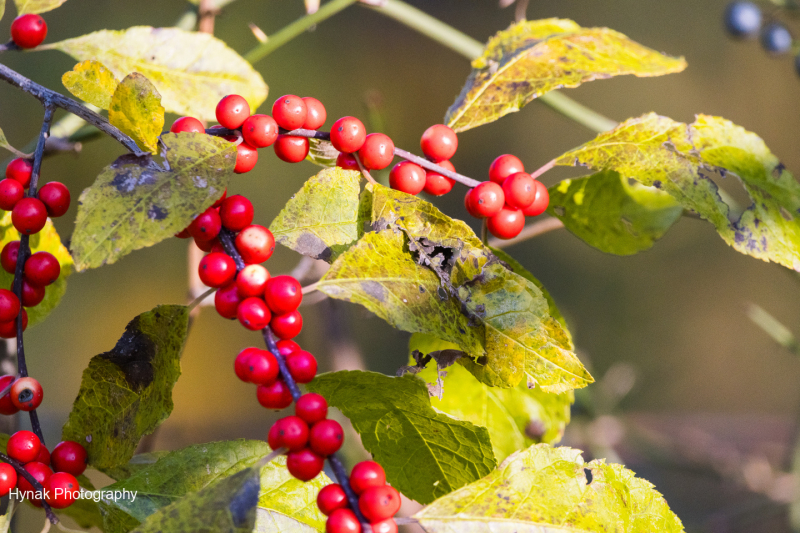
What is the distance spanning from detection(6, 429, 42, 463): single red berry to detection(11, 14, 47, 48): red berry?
0.25 m

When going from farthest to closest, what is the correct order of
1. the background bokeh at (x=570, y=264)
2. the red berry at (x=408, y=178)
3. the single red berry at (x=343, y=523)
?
the background bokeh at (x=570, y=264) → the red berry at (x=408, y=178) → the single red berry at (x=343, y=523)

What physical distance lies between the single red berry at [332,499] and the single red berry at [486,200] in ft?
0.51

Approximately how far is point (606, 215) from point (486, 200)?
0.13m

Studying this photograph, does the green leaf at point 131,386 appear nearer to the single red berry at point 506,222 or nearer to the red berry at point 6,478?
the red berry at point 6,478

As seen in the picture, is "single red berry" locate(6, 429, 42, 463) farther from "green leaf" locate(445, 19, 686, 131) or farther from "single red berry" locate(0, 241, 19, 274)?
"green leaf" locate(445, 19, 686, 131)

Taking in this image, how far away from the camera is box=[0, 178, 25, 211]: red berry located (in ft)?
0.99

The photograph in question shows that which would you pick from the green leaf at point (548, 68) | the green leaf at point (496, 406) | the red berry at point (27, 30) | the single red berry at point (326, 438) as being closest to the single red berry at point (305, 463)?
the single red berry at point (326, 438)

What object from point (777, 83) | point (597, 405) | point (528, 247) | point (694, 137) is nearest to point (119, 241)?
point (694, 137)

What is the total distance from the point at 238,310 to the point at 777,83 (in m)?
2.20

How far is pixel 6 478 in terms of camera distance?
292 millimetres

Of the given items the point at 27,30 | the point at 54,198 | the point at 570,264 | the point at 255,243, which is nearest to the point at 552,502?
the point at 255,243

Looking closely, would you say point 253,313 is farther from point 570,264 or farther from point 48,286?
point 570,264

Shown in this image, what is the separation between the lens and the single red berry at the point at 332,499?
9.5 inches

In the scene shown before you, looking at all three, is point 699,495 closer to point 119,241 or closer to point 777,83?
point 777,83
